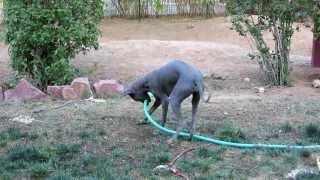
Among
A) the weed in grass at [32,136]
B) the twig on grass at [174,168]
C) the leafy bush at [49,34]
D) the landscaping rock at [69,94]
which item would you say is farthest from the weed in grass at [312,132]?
the leafy bush at [49,34]

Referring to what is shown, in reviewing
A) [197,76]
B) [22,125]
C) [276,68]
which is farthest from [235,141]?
[276,68]

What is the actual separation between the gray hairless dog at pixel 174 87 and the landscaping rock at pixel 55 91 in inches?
98.9

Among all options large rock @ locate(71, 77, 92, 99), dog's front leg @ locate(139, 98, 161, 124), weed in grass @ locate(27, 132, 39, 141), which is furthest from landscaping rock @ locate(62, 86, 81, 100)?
weed in grass @ locate(27, 132, 39, 141)

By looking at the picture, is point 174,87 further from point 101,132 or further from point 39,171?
point 39,171

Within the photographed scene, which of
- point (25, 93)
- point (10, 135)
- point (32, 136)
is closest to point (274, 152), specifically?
point (32, 136)

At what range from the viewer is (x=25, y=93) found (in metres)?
8.99

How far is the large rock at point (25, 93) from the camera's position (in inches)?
352

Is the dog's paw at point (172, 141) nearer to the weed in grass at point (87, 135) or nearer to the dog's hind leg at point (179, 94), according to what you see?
the dog's hind leg at point (179, 94)

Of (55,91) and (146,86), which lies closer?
(146,86)

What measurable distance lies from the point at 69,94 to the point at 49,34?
1.13 m

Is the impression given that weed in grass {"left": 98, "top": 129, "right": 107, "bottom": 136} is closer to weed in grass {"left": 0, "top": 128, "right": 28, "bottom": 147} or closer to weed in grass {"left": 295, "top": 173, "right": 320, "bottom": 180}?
weed in grass {"left": 0, "top": 128, "right": 28, "bottom": 147}

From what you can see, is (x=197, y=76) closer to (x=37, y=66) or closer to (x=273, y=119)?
(x=273, y=119)

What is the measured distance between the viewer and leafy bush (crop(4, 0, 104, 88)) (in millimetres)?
9422

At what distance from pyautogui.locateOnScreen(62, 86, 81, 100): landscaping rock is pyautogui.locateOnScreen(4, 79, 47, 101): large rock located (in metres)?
0.30
